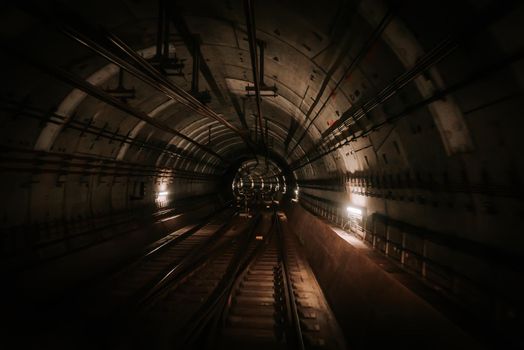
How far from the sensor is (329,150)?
31.2 feet

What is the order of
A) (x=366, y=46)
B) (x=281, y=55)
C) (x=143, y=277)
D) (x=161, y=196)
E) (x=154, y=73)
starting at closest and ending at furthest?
(x=366, y=46)
(x=154, y=73)
(x=281, y=55)
(x=143, y=277)
(x=161, y=196)

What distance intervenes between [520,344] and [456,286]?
1.25m

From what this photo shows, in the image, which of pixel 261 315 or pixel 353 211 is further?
pixel 353 211

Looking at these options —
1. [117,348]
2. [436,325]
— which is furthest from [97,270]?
[436,325]

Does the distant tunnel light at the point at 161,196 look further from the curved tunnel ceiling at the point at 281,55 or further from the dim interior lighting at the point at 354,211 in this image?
the dim interior lighting at the point at 354,211

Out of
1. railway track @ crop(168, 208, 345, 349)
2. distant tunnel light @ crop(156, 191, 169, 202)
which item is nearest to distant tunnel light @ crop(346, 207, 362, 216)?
railway track @ crop(168, 208, 345, 349)

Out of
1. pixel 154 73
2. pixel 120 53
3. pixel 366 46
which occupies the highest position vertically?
pixel 366 46

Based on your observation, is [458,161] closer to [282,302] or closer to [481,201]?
[481,201]

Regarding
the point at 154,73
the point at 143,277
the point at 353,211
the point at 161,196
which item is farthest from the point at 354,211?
the point at 161,196

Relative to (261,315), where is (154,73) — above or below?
above

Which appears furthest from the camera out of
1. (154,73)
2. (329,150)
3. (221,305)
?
(329,150)

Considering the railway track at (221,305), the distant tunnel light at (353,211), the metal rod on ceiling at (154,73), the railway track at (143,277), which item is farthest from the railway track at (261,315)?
the metal rod on ceiling at (154,73)

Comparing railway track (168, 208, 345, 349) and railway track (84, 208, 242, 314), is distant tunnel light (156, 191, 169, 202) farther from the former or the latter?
railway track (168, 208, 345, 349)

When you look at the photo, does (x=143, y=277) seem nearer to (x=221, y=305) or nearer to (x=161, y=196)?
(x=221, y=305)
